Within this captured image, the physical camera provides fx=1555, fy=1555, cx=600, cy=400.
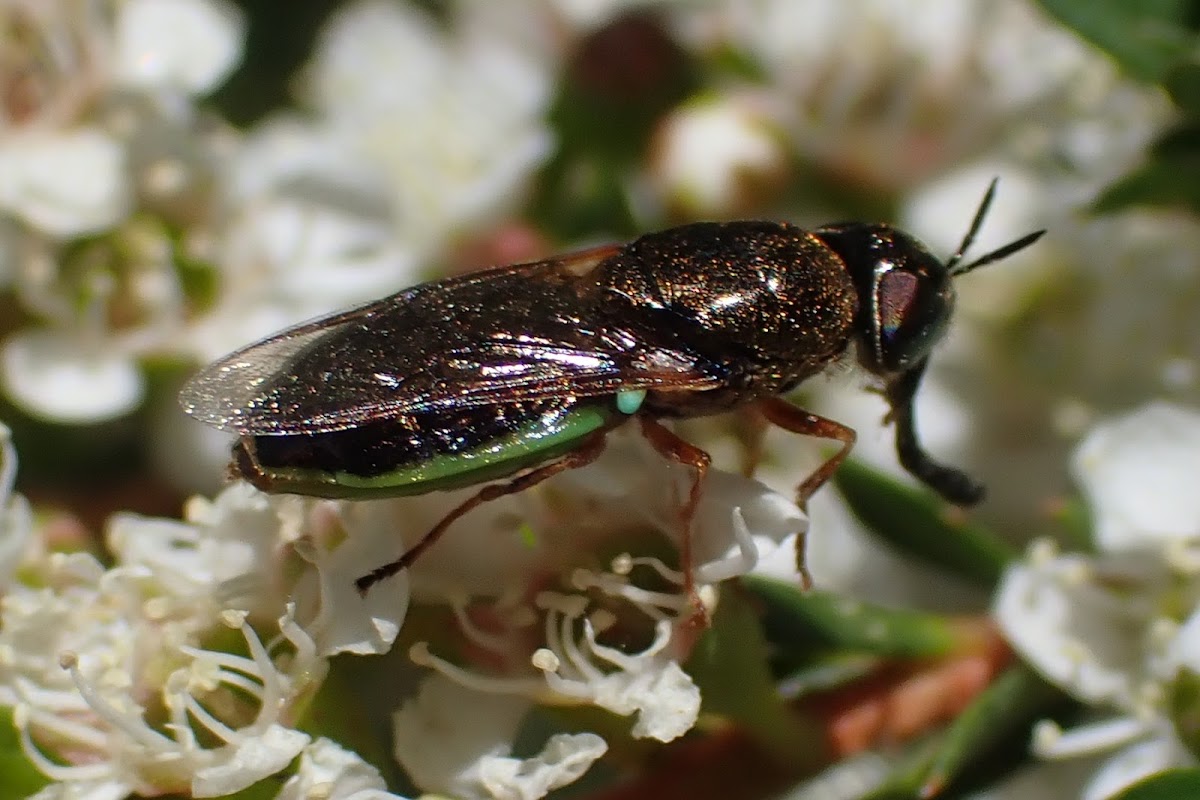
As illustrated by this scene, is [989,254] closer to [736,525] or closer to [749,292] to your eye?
[749,292]

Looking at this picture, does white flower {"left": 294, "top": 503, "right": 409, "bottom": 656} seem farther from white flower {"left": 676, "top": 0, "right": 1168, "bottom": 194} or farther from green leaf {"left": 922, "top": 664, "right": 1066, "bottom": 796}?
white flower {"left": 676, "top": 0, "right": 1168, "bottom": 194}

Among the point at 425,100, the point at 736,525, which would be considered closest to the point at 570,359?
the point at 736,525

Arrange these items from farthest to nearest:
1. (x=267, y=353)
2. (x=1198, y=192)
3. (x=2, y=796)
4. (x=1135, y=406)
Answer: (x=1135, y=406) → (x=1198, y=192) → (x=267, y=353) → (x=2, y=796)

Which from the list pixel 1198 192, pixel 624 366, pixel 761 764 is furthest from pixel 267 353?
pixel 1198 192

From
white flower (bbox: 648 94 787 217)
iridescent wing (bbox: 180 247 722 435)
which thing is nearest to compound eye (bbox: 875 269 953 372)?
iridescent wing (bbox: 180 247 722 435)

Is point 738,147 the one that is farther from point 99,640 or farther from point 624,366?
point 99,640

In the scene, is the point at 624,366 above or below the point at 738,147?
above
